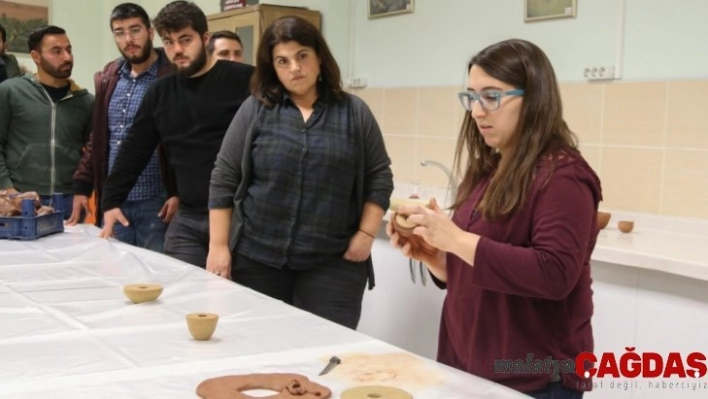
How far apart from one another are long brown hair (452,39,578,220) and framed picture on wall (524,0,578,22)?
6.03ft

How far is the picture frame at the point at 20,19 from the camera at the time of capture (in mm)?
6488

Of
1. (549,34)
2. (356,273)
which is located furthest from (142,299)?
(549,34)

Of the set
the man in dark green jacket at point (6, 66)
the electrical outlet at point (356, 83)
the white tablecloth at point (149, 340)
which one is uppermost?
the man in dark green jacket at point (6, 66)

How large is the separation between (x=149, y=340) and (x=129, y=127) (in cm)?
178

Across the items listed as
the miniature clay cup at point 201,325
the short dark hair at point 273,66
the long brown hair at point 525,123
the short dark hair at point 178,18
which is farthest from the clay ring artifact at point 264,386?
the short dark hair at point 178,18

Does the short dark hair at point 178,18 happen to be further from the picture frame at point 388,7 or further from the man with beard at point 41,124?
the picture frame at point 388,7

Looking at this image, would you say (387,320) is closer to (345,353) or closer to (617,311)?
(617,311)

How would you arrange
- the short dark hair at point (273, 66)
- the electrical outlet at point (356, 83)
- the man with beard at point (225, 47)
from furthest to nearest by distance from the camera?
the electrical outlet at point (356, 83) < the man with beard at point (225, 47) < the short dark hair at point (273, 66)

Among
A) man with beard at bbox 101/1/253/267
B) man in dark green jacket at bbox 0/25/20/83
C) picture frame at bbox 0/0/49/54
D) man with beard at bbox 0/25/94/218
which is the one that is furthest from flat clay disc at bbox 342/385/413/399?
picture frame at bbox 0/0/49/54

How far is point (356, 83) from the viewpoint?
14.7 ft

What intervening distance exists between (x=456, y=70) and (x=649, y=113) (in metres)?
1.12

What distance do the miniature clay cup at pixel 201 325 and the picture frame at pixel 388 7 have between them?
283 cm

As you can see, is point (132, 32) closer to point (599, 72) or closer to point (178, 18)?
point (178, 18)

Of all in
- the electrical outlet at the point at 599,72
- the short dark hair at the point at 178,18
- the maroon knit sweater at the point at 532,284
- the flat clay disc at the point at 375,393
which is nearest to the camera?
the flat clay disc at the point at 375,393
